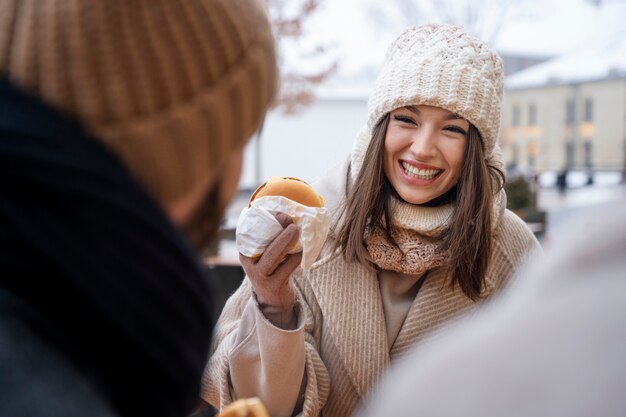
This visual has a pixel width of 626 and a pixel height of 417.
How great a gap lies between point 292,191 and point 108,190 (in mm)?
1367

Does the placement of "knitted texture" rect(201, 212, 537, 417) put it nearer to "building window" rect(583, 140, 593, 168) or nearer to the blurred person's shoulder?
the blurred person's shoulder

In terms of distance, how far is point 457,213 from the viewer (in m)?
2.34

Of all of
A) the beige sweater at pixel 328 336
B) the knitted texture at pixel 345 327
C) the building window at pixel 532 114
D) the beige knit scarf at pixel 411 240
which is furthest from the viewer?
the building window at pixel 532 114

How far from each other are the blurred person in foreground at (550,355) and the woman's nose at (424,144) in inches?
68.4

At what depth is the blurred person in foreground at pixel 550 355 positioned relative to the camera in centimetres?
50

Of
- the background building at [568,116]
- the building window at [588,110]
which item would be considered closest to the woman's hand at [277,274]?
the background building at [568,116]

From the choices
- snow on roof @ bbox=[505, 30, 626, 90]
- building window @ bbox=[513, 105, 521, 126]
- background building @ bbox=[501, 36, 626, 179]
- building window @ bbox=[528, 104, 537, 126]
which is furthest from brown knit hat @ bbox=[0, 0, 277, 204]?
building window @ bbox=[513, 105, 521, 126]

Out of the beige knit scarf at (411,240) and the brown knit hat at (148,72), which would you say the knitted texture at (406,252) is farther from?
the brown knit hat at (148,72)

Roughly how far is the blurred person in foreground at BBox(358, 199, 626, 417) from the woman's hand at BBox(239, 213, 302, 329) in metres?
1.43

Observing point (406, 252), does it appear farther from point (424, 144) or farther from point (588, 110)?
point (588, 110)

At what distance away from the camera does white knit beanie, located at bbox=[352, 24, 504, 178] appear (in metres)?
2.25

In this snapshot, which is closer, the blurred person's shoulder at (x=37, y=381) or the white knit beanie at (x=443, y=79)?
the blurred person's shoulder at (x=37, y=381)

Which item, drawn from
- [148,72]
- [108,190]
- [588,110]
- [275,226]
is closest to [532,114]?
[588,110]

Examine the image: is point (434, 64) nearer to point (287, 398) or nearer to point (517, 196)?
point (287, 398)
